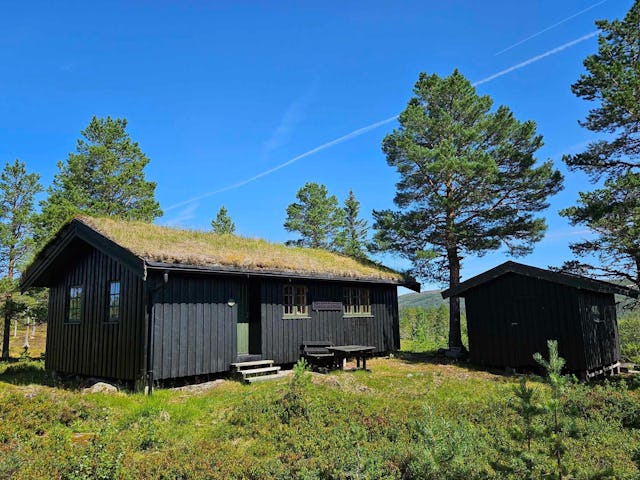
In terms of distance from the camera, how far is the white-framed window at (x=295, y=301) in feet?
47.3

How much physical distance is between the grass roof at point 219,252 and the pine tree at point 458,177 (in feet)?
8.85

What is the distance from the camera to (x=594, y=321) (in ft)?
44.4

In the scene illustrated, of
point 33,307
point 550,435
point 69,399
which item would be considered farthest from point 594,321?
point 33,307

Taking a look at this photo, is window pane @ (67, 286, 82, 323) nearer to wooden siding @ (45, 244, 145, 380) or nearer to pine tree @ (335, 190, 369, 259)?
wooden siding @ (45, 244, 145, 380)

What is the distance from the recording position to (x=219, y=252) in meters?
13.3

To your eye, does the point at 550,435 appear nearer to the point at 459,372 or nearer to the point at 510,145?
the point at 459,372

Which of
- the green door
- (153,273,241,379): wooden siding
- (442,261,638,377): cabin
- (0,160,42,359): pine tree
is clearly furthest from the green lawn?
(0,160,42,359): pine tree

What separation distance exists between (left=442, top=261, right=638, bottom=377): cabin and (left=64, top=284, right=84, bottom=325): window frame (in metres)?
12.3

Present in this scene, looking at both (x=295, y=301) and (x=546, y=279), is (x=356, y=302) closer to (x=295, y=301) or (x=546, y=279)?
(x=295, y=301)

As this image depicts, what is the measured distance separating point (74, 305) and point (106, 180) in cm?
1459

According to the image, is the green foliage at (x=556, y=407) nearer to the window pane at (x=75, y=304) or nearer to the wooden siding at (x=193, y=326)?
the wooden siding at (x=193, y=326)

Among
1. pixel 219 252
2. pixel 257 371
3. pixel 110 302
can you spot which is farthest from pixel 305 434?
pixel 110 302

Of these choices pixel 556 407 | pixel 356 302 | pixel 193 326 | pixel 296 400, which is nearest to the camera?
pixel 556 407

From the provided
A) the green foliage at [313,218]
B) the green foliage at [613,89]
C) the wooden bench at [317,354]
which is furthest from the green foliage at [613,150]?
the green foliage at [313,218]
